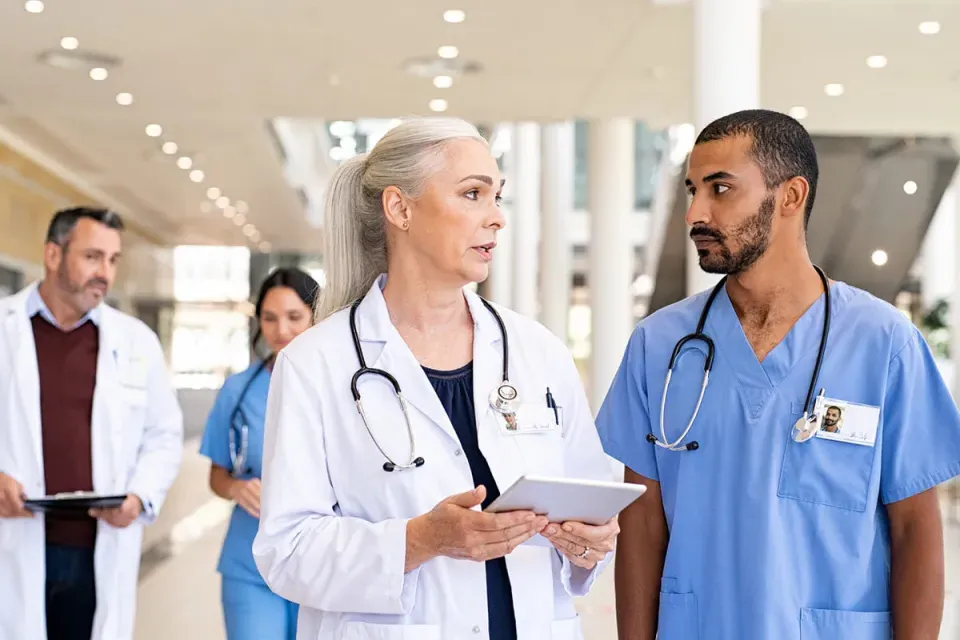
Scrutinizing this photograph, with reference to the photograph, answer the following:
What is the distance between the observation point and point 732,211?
6.88ft

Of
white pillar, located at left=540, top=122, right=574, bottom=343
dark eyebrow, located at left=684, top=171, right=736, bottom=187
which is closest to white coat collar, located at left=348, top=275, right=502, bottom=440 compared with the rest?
dark eyebrow, located at left=684, top=171, right=736, bottom=187

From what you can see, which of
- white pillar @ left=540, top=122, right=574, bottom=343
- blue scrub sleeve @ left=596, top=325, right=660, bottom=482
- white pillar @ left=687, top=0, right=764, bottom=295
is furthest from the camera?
white pillar @ left=540, top=122, right=574, bottom=343

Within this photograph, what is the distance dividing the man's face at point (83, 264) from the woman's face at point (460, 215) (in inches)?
83.6

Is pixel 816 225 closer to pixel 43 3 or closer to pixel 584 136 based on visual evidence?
pixel 43 3

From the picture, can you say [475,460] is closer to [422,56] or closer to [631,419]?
[631,419]

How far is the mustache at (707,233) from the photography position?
6.89ft

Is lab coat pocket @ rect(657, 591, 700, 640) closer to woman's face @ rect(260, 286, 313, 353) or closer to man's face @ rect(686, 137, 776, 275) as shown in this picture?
man's face @ rect(686, 137, 776, 275)

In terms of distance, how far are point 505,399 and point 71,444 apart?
2.36 meters

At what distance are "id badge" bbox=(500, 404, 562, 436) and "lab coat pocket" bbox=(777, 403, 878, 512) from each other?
0.44 meters

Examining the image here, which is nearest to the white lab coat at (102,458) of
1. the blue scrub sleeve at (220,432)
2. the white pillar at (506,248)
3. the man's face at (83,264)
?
the man's face at (83,264)

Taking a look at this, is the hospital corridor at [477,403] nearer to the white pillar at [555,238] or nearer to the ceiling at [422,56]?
the ceiling at [422,56]

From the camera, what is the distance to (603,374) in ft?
39.5

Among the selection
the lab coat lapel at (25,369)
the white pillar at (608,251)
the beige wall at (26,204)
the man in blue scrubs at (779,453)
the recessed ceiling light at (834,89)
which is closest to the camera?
the man in blue scrubs at (779,453)

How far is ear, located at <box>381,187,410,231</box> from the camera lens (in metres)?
2.04
